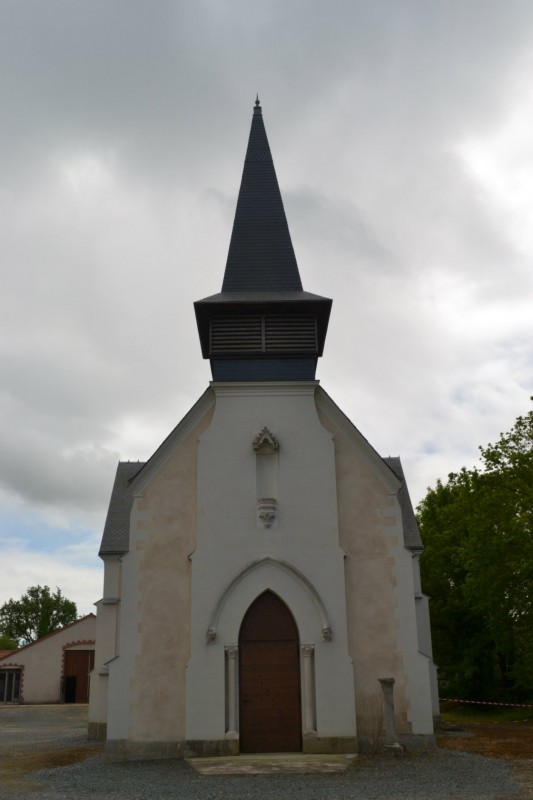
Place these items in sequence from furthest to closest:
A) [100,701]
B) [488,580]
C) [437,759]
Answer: [488,580] → [100,701] → [437,759]

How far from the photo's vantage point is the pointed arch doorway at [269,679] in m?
16.3

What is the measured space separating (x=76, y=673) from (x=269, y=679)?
33.6 m

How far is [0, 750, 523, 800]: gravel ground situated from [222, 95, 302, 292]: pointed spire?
1144 centimetres

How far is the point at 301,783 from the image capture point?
12750 millimetres

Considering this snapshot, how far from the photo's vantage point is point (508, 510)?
26875 millimetres

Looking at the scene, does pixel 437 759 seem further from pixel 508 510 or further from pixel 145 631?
pixel 508 510

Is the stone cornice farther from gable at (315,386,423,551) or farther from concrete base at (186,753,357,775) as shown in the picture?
concrete base at (186,753,357,775)

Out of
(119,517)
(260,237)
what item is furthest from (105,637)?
(260,237)

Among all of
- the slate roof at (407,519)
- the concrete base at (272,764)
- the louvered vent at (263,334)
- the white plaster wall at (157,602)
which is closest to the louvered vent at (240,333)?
the louvered vent at (263,334)

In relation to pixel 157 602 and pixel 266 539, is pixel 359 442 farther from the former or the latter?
pixel 157 602

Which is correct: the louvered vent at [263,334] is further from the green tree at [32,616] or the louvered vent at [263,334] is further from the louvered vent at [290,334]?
the green tree at [32,616]

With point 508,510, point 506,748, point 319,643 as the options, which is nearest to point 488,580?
point 508,510

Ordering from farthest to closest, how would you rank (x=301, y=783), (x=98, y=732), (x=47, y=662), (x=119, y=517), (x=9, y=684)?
(x=9, y=684) < (x=47, y=662) < (x=119, y=517) < (x=98, y=732) < (x=301, y=783)

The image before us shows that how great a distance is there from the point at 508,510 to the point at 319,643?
12678mm
